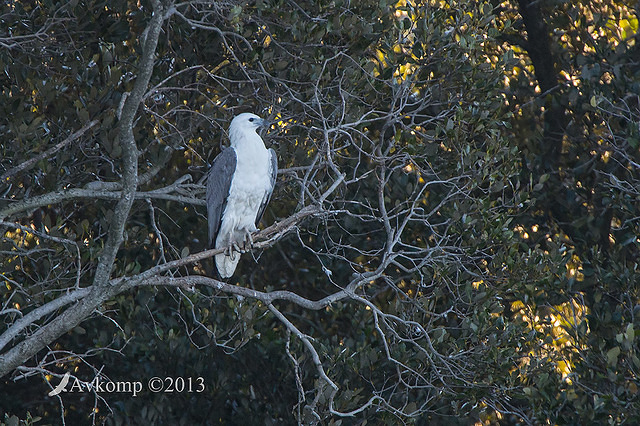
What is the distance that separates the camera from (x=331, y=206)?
5.87 meters

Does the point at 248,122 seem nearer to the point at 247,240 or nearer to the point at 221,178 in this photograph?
the point at 221,178

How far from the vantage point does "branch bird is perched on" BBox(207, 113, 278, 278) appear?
611 cm

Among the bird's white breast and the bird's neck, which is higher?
the bird's neck

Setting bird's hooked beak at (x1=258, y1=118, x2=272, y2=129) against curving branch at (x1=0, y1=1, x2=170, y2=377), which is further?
bird's hooked beak at (x1=258, y1=118, x2=272, y2=129)

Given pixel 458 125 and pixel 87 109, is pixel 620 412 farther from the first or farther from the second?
pixel 87 109

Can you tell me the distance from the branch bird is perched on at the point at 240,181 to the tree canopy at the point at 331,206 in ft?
0.58

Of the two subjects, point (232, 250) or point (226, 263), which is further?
point (226, 263)

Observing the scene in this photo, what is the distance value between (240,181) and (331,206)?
83cm

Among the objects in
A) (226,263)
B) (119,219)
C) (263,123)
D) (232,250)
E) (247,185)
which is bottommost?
Answer: (226,263)

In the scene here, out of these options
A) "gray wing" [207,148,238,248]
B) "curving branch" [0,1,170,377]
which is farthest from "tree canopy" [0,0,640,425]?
"gray wing" [207,148,238,248]

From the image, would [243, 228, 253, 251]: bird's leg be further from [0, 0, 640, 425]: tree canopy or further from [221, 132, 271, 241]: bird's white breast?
[0, 0, 640, 425]: tree canopy

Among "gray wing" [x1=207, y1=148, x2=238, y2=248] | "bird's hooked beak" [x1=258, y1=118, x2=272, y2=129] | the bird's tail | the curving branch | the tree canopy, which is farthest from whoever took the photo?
the bird's tail

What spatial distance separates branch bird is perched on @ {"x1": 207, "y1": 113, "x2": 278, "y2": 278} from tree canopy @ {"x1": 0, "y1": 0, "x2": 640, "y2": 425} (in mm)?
176

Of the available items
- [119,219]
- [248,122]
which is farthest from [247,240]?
[119,219]
